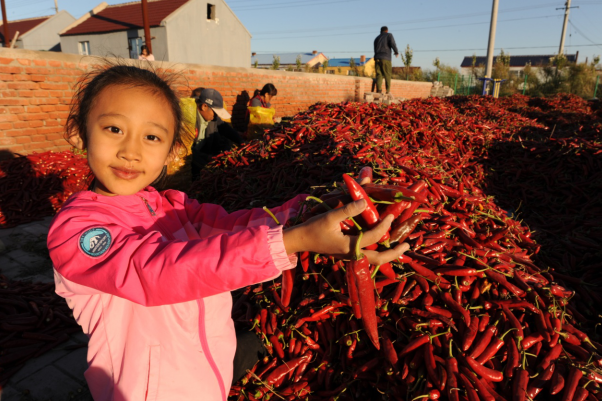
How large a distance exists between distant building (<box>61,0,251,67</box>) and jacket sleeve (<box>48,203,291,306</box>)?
26.7 m

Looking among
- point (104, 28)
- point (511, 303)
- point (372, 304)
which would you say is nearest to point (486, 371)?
point (511, 303)

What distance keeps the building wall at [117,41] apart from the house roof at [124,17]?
347 mm

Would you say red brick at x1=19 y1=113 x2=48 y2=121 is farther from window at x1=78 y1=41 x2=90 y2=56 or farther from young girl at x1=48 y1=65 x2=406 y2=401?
window at x1=78 y1=41 x2=90 y2=56

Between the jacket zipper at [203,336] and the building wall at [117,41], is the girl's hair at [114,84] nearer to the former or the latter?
the jacket zipper at [203,336]

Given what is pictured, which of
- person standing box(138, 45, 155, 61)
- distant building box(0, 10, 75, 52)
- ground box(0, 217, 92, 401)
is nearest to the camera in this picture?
ground box(0, 217, 92, 401)

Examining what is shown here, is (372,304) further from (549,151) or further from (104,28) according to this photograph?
(104,28)

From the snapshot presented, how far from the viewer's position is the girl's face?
4.93 ft

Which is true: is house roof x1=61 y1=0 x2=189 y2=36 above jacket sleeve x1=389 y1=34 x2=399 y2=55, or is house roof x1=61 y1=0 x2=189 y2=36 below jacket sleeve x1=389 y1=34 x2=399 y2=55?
above

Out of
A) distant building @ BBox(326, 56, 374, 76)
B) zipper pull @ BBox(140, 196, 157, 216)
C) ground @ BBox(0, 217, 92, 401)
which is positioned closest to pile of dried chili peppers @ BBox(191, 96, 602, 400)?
zipper pull @ BBox(140, 196, 157, 216)

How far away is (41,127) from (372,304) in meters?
7.82

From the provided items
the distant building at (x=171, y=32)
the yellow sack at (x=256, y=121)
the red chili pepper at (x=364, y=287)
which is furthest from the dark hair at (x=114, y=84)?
the distant building at (x=171, y=32)

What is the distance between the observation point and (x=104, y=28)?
97.7ft

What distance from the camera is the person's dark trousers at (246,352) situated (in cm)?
231

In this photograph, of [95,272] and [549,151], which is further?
[549,151]
